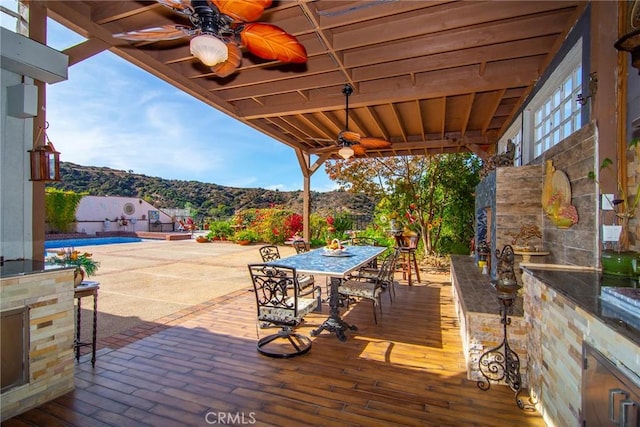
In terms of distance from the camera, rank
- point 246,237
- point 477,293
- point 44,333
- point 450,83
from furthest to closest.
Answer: point 246,237 < point 450,83 < point 477,293 < point 44,333

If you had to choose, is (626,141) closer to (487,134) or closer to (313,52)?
(313,52)

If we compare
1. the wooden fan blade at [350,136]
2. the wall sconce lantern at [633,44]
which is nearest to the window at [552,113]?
the wall sconce lantern at [633,44]

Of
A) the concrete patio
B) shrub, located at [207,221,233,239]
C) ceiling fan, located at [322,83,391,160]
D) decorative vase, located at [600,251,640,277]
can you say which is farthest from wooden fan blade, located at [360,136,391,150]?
shrub, located at [207,221,233,239]

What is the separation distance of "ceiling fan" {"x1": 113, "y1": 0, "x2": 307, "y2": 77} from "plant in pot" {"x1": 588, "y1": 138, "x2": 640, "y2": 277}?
214 centimetres

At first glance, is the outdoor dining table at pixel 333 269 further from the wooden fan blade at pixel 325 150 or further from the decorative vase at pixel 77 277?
the wooden fan blade at pixel 325 150

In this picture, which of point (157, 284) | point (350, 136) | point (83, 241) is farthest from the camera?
point (83, 241)

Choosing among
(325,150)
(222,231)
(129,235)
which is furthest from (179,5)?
(129,235)

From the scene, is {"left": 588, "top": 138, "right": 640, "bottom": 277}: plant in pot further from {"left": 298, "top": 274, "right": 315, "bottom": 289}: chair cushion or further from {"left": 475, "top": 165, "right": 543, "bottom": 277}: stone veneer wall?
{"left": 298, "top": 274, "right": 315, "bottom": 289}: chair cushion

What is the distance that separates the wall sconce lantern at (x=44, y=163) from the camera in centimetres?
238

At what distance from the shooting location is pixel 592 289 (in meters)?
1.64

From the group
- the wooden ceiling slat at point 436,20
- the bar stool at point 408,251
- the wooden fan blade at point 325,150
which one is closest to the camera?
the wooden ceiling slat at point 436,20

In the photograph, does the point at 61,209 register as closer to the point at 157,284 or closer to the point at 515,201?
the point at 157,284

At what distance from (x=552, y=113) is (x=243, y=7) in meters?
3.21

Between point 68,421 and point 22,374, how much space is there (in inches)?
17.4
